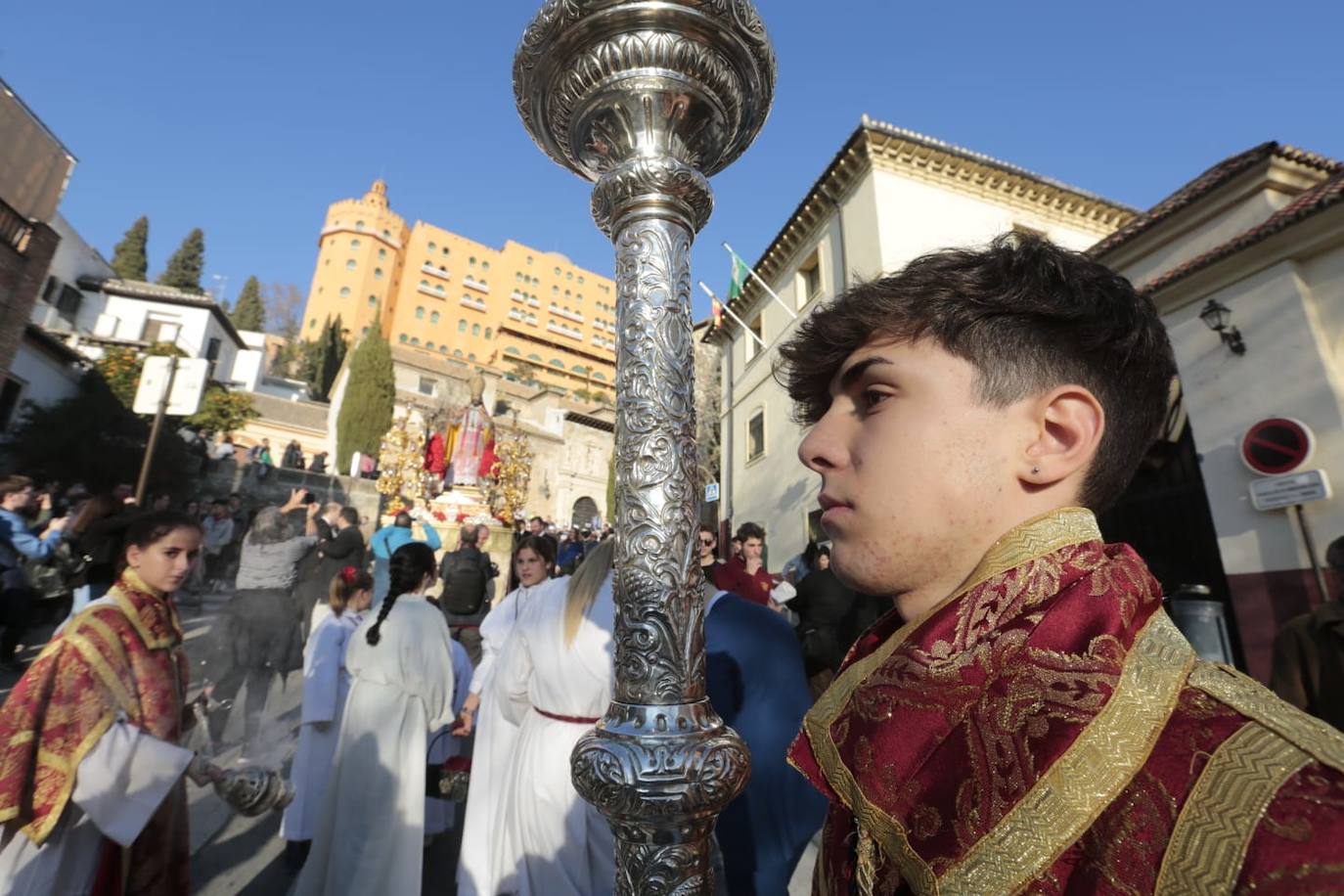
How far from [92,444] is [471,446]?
13.5 meters

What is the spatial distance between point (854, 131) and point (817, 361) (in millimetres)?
15220

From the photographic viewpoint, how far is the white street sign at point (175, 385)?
6969mm

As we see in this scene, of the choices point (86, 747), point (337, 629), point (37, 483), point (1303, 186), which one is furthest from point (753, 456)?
point (37, 483)

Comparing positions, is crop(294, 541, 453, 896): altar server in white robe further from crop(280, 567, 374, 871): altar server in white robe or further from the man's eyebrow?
the man's eyebrow

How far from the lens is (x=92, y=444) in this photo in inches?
722

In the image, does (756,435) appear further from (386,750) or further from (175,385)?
(386,750)

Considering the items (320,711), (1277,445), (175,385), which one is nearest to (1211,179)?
(1277,445)

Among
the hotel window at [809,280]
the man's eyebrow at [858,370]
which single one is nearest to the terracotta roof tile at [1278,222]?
the man's eyebrow at [858,370]

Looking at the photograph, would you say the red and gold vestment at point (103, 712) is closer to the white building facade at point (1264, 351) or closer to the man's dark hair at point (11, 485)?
the man's dark hair at point (11, 485)

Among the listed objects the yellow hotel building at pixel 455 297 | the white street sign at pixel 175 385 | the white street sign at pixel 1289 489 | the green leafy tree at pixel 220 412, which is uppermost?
the yellow hotel building at pixel 455 297

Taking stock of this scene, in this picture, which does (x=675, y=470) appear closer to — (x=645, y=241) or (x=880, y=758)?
(x=645, y=241)

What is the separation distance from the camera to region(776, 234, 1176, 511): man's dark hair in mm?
1048

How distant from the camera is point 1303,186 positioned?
8.24 metres

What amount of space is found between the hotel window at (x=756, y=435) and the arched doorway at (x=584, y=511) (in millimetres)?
21477
